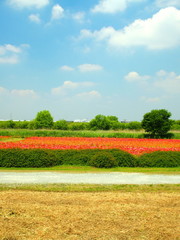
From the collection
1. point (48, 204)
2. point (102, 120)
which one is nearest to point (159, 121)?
point (102, 120)

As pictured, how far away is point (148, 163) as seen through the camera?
15.0 m

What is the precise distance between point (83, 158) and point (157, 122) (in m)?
27.1

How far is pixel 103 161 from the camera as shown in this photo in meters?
14.3

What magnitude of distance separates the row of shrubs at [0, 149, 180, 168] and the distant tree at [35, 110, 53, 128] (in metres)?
58.7

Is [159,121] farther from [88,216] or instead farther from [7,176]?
[88,216]

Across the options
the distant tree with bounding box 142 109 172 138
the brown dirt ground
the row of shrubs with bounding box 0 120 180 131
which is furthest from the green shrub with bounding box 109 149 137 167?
the row of shrubs with bounding box 0 120 180 131

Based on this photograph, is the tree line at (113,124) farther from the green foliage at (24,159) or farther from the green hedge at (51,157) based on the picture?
the green foliage at (24,159)

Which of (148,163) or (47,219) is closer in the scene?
(47,219)

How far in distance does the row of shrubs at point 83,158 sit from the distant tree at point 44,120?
58727mm

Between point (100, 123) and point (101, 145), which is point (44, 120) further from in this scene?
point (101, 145)

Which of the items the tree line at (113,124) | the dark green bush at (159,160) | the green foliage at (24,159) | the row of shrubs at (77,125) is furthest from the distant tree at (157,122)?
the green foliage at (24,159)

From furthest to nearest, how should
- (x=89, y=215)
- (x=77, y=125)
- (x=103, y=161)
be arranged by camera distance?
(x=77, y=125) < (x=103, y=161) < (x=89, y=215)

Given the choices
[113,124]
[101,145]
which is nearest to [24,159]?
[101,145]

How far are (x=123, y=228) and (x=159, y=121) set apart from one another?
35.6m
